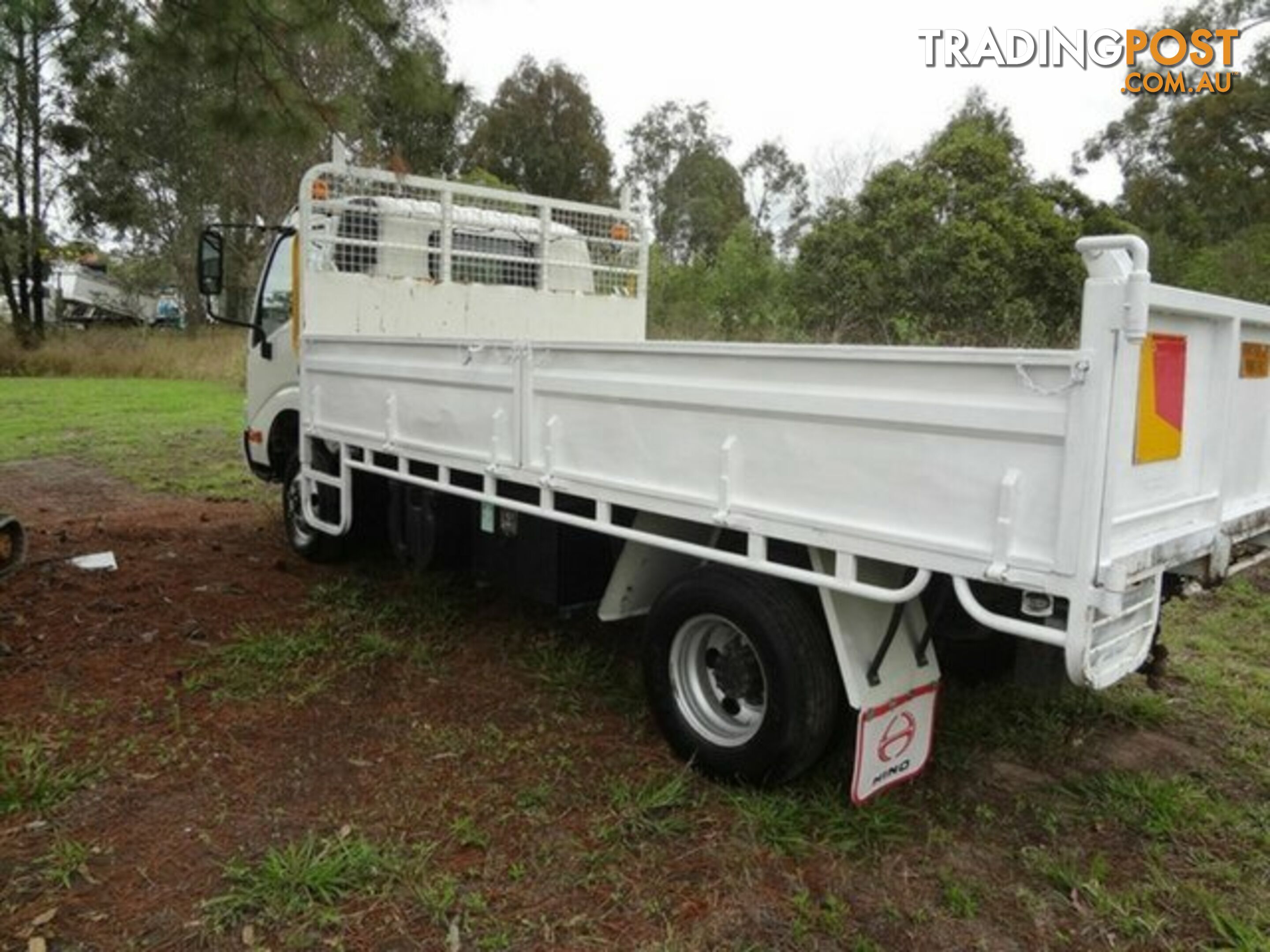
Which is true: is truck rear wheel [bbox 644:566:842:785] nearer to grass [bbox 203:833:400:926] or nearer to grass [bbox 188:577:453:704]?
grass [bbox 203:833:400:926]

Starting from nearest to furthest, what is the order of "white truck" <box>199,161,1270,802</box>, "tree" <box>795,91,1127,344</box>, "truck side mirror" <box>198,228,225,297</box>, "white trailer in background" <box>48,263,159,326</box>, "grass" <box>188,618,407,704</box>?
"white truck" <box>199,161,1270,802</box> → "grass" <box>188,618,407,704</box> → "truck side mirror" <box>198,228,225,297</box> → "tree" <box>795,91,1127,344</box> → "white trailer in background" <box>48,263,159,326</box>

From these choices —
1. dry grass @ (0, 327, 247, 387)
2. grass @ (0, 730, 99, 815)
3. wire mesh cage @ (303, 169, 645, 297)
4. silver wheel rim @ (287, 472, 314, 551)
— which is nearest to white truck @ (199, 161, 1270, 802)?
wire mesh cage @ (303, 169, 645, 297)

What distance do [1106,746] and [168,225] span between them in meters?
31.3

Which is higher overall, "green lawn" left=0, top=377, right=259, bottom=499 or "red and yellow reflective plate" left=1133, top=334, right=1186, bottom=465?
"red and yellow reflective plate" left=1133, top=334, right=1186, bottom=465

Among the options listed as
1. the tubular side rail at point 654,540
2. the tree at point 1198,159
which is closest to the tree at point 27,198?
the tubular side rail at point 654,540

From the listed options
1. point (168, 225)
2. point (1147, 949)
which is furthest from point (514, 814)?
point (168, 225)

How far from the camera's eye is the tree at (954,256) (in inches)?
530

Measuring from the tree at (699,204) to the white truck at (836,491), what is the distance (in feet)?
108

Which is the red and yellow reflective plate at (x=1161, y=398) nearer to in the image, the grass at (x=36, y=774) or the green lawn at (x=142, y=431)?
the grass at (x=36, y=774)

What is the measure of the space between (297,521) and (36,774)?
2.82m

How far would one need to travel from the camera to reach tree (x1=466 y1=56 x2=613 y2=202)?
33656mm

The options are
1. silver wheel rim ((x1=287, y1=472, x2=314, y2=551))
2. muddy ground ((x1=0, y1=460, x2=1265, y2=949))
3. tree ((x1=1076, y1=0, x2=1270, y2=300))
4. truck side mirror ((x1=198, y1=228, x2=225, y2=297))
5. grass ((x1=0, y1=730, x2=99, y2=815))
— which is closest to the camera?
muddy ground ((x1=0, y1=460, x2=1265, y2=949))

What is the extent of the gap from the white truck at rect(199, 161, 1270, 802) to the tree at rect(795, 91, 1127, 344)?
32.6 ft

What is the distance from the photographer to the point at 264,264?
602cm
